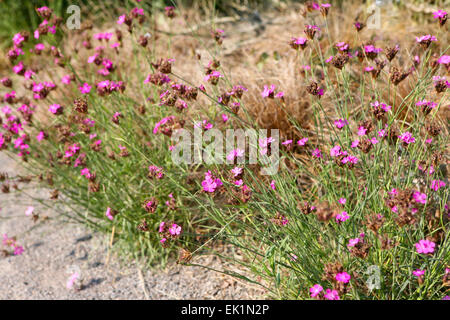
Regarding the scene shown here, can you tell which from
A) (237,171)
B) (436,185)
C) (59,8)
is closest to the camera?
(237,171)

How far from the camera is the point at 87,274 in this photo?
2832 mm

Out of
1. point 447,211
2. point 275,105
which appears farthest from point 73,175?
Result: point 447,211

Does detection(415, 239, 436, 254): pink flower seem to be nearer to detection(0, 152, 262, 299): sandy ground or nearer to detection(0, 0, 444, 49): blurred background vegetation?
detection(0, 152, 262, 299): sandy ground

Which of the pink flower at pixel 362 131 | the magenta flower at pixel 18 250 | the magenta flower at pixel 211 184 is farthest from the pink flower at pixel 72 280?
the pink flower at pixel 362 131

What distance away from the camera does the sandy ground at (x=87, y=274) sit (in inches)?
102

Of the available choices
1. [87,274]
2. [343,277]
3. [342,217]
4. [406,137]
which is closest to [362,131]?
A: [406,137]

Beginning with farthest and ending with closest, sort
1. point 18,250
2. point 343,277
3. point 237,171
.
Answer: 1. point 18,250
2. point 237,171
3. point 343,277

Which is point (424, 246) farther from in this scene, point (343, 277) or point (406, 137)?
point (406, 137)

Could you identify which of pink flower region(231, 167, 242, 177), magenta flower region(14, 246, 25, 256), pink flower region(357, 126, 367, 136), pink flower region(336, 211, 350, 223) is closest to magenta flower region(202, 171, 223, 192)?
pink flower region(231, 167, 242, 177)

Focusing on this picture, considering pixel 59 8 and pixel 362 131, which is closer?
pixel 362 131

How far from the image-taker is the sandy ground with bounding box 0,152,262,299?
8.46 ft

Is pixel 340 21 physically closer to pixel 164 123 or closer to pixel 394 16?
pixel 394 16

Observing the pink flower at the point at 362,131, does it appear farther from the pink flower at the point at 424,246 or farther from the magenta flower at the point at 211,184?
the magenta flower at the point at 211,184
